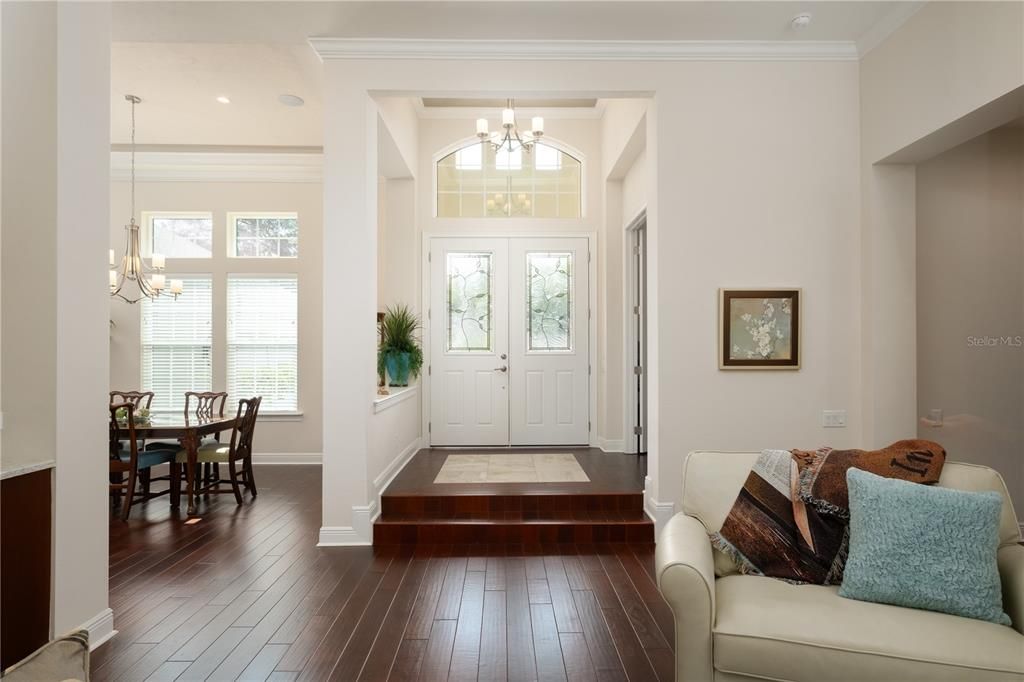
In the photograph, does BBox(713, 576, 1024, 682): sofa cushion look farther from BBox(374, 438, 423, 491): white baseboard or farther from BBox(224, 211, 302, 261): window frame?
BBox(224, 211, 302, 261): window frame

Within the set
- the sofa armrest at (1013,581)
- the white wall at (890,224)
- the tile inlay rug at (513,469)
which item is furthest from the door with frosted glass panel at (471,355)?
the sofa armrest at (1013,581)

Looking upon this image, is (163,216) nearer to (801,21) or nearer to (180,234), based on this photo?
(180,234)

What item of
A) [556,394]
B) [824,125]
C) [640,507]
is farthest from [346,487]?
[824,125]

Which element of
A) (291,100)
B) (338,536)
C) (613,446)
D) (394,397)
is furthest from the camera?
(613,446)

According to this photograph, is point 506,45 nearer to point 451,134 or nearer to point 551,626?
point 451,134

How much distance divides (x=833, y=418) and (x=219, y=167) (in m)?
6.84

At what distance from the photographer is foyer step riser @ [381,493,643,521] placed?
13.8 ft

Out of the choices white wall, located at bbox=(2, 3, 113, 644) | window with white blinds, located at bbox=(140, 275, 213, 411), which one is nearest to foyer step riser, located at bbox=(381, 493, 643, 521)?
white wall, located at bbox=(2, 3, 113, 644)

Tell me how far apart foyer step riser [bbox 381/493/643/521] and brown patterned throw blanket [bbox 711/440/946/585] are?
1997 millimetres

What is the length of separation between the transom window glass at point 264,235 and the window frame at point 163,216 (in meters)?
0.22

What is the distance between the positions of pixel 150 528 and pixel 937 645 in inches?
194

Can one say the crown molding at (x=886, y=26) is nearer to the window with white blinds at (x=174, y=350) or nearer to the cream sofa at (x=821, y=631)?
the cream sofa at (x=821, y=631)

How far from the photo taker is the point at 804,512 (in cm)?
226

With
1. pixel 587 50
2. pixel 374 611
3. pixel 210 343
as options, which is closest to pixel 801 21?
pixel 587 50
